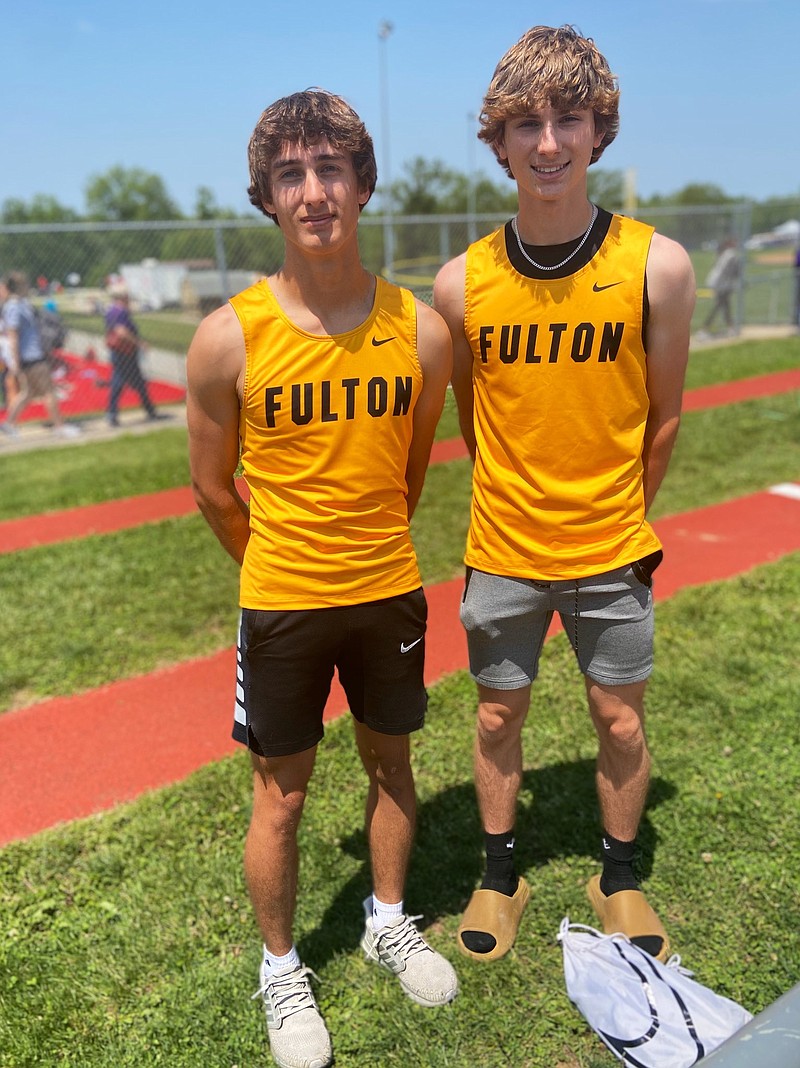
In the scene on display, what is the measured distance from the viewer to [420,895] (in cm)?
260

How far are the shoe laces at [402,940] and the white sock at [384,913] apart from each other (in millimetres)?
17

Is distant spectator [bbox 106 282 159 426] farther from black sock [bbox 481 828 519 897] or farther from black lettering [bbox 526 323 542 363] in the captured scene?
black lettering [bbox 526 323 542 363]

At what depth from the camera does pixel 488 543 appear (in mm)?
2232

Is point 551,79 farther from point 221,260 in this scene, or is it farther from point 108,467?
point 221,260

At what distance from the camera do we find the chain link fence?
461 inches

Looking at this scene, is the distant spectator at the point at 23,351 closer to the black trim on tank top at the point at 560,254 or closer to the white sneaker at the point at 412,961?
the white sneaker at the point at 412,961

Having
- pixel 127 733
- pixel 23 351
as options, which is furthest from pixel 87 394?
pixel 127 733

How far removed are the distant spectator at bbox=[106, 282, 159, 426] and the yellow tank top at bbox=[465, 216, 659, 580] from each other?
31.9ft

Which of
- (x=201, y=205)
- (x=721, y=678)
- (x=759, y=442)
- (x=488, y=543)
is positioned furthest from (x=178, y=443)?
(x=201, y=205)

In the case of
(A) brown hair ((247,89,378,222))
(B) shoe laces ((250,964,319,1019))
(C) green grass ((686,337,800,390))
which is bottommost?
(B) shoe laces ((250,964,319,1019))

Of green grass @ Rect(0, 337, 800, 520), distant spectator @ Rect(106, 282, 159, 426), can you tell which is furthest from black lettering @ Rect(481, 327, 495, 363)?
distant spectator @ Rect(106, 282, 159, 426)

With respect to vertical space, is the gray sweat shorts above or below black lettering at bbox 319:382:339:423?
below

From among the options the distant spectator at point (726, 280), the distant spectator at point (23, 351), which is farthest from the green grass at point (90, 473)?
the distant spectator at point (726, 280)

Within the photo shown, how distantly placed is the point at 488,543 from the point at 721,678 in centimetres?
199
